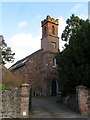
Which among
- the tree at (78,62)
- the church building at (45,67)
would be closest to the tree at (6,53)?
the church building at (45,67)

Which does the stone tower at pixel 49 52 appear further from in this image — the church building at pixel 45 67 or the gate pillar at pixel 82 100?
the gate pillar at pixel 82 100

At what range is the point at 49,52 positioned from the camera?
2938 centimetres

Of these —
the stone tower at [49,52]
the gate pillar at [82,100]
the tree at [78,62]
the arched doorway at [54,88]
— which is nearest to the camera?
the gate pillar at [82,100]

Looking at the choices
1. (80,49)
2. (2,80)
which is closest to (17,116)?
(2,80)

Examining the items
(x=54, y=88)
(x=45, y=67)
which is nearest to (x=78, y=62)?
(x=45, y=67)

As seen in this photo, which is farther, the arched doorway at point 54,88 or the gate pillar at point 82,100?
the arched doorway at point 54,88

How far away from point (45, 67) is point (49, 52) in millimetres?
2511

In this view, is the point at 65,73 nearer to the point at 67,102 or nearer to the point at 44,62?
the point at 67,102

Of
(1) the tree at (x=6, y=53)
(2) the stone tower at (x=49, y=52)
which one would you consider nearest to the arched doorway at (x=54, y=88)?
(2) the stone tower at (x=49, y=52)

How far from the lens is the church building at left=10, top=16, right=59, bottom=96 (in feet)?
92.9

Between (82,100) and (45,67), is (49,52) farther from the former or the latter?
(82,100)

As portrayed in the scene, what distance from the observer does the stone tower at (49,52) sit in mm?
28267

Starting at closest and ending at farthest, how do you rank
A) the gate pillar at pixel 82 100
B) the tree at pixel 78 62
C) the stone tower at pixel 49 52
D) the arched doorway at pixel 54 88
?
the gate pillar at pixel 82 100 → the tree at pixel 78 62 → the stone tower at pixel 49 52 → the arched doorway at pixel 54 88

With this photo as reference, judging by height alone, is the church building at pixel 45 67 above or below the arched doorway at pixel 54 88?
above
